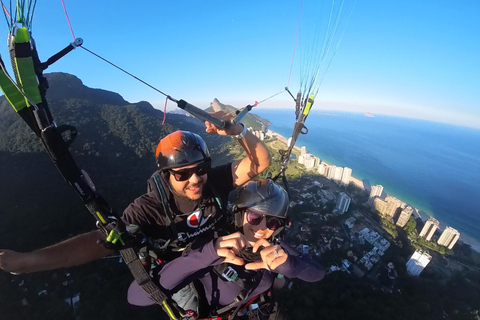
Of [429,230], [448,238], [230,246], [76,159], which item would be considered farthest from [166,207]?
[448,238]

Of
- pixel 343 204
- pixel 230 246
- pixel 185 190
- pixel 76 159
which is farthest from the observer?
pixel 343 204

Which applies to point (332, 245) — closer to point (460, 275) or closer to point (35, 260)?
point (460, 275)

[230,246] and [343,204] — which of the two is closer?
[230,246]

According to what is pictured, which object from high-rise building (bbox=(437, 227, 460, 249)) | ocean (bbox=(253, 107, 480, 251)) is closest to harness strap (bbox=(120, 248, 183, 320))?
high-rise building (bbox=(437, 227, 460, 249))

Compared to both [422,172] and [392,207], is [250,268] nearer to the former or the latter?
[392,207]

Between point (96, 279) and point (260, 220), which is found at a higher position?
point (260, 220)

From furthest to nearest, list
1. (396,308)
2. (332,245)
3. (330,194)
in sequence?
(330,194) < (332,245) < (396,308)

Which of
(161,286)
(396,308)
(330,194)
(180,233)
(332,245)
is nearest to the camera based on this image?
(161,286)

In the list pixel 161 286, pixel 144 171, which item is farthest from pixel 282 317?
pixel 144 171
